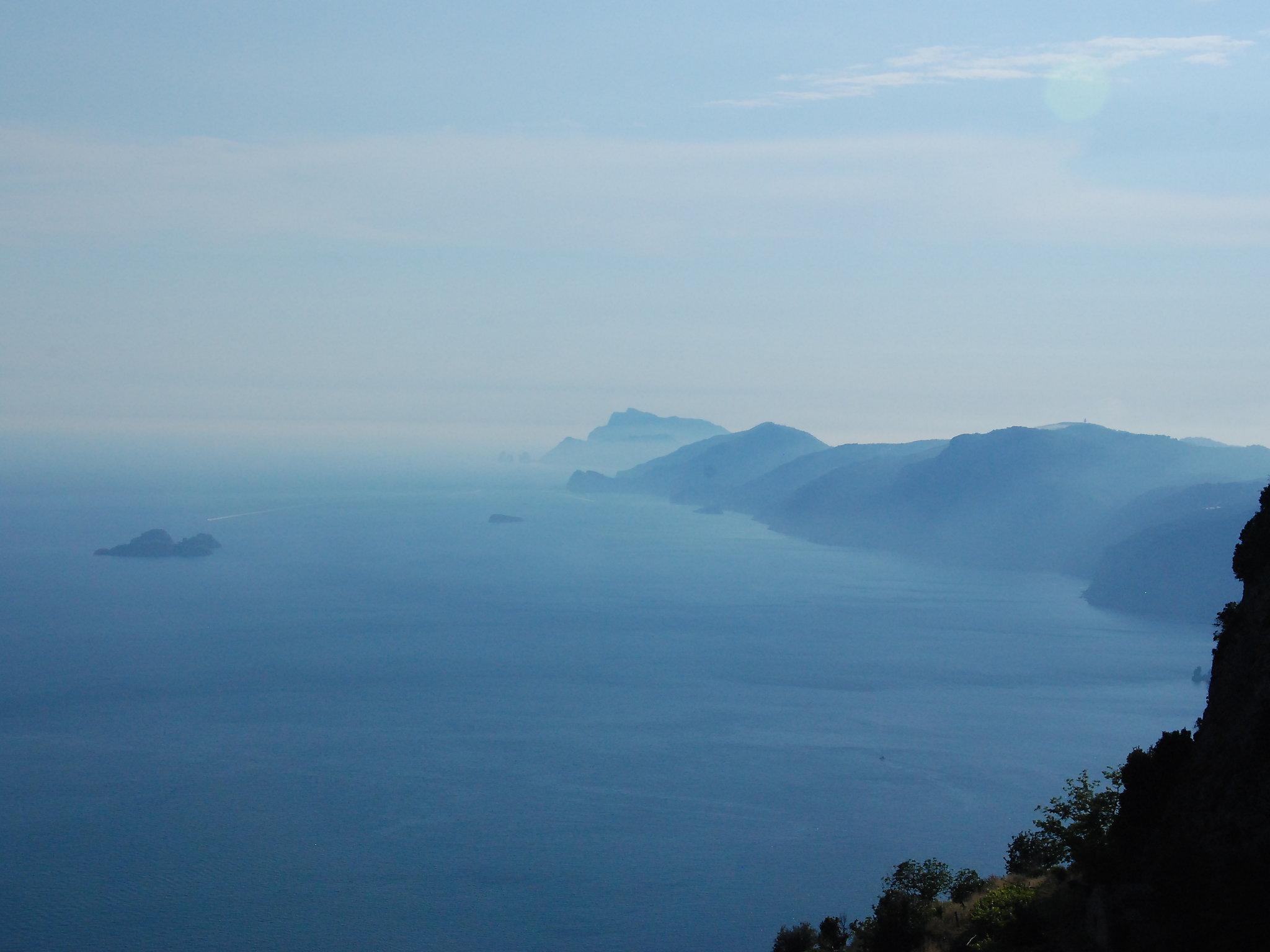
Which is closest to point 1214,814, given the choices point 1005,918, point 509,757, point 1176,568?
point 1005,918

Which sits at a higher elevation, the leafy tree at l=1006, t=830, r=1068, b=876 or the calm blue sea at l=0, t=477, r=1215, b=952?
the leafy tree at l=1006, t=830, r=1068, b=876

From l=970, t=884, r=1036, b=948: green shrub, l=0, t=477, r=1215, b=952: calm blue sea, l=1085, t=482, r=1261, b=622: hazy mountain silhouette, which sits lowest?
l=0, t=477, r=1215, b=952: calm blue sea

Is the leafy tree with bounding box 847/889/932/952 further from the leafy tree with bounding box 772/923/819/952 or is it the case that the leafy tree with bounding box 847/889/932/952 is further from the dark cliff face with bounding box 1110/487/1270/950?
the dark cliff face with bounding box 1110/487/1270/950

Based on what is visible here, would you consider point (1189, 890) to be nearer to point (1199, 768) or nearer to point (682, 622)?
point (1199, 768)

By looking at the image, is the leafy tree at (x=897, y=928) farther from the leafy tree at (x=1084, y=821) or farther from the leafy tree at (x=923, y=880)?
the leafy tree at (x=1084, y=821)

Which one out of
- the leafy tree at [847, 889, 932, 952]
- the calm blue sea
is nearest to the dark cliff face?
the leafy tree at [847, 889, 932, 952]

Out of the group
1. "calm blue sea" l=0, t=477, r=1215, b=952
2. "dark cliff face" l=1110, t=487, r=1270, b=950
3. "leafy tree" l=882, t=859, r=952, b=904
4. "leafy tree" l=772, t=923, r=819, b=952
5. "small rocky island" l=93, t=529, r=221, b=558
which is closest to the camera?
"dark cliff face" l=1110, t=487, r=1270, b=950

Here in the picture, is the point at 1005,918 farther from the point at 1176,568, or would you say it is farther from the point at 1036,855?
the point at 1176,568
